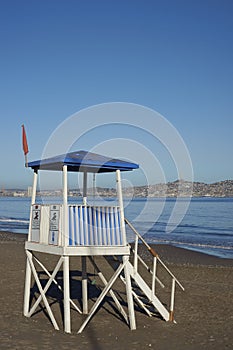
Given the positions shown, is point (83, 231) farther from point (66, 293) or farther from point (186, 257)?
point (186, 257)

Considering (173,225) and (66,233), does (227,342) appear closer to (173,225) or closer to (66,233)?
(66,233)

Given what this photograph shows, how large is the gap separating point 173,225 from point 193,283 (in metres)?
35.2

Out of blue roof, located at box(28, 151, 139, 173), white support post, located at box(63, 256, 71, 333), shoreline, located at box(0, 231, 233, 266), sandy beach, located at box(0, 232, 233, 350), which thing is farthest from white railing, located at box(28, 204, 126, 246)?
shoreline, located at box(0, 231, 233, 266)

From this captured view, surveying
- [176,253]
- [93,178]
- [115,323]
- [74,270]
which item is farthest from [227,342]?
[176,253]

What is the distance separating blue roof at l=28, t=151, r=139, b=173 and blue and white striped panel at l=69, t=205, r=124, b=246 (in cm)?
91

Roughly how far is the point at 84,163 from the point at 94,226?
1.37 meters

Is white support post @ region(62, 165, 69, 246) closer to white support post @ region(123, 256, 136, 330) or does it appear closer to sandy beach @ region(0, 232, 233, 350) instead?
white support post @ region(123, 256, 136, 330)

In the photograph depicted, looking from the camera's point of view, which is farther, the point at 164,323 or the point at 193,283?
the point at 193,283

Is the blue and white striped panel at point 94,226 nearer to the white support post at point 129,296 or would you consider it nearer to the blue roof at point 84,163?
the white support post at point 129,296

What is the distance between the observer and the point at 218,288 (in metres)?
16.8

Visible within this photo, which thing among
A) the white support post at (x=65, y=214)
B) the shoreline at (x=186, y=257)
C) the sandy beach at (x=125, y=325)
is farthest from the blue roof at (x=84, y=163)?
the shoreline at (x=186, y=257)

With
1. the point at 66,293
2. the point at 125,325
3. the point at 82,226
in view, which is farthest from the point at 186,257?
the point at 66,293

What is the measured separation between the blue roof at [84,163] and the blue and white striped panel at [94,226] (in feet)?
Result: 2.97

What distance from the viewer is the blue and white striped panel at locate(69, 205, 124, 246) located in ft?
35.3
